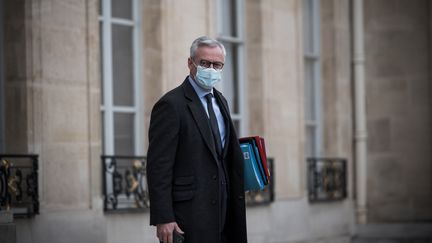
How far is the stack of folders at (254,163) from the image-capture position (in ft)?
21.5

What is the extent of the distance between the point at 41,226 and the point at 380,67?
778 cm

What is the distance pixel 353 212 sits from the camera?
47.4ft

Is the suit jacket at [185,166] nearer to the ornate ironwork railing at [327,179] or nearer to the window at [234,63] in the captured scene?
the window at [234,63]

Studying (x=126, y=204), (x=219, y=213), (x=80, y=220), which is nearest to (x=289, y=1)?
(x=126, y=204)

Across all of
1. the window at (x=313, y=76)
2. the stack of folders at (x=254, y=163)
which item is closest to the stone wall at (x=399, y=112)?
the window at (x=313, y=76)

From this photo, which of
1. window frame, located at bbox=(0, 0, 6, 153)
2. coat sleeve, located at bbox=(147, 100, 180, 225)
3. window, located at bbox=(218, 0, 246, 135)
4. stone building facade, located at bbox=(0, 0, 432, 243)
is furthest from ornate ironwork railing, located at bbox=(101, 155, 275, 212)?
coat sleeve, located at bbox=(147, 100, 180, 225)

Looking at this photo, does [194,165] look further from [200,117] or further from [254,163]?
[254,163]

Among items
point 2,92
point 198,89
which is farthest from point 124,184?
point 198,89

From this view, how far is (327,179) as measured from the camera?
1366cm

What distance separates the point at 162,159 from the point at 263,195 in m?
6.21

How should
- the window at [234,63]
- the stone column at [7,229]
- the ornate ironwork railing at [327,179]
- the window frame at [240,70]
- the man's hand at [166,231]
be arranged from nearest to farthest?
the man's hand at [166,231]
the stone column at [7,229]
the window at [234,63]
the window frame at [240,70]
the ornate ironwork railing at [327,179]

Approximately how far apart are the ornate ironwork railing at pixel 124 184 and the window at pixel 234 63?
2215mm

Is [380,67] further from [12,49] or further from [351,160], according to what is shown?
[12,49]

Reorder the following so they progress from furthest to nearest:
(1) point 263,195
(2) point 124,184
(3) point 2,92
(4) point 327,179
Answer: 1. (4) point 327,179
2. (1) point 263,195
3. (2) point 124,184
4. (3) point 2,92
